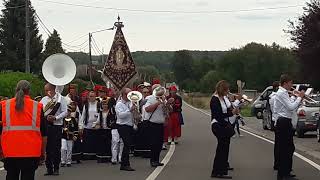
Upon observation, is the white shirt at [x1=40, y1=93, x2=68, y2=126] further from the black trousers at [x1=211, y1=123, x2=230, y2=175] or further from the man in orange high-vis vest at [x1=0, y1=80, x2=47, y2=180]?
the man in orange high-vis vest at [x1=0, y1=80, x2=47, y2=180]

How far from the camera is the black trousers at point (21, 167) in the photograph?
7.98 metres

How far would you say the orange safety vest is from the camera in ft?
26.0

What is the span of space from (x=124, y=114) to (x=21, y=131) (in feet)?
20.1

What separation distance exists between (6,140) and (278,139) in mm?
5796

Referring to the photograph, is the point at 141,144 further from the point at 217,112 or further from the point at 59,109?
the point at 217,112

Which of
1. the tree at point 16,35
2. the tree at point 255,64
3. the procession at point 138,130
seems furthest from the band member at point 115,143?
the tree at point 255,64

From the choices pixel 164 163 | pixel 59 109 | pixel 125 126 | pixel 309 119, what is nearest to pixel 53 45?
pixel 309 119

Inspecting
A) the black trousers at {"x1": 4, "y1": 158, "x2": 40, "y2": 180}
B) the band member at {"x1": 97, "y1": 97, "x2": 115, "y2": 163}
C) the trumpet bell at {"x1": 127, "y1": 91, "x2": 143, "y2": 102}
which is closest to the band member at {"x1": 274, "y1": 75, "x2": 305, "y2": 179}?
the trumpet bell at {"x1": 127, "y1": 91, "x2": 143, "y2": 102}

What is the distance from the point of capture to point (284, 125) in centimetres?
1188

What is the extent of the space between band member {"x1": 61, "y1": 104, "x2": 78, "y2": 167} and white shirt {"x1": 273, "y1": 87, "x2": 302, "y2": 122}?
5.08 meters

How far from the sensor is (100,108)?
15.5m

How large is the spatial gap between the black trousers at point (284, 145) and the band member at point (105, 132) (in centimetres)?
481

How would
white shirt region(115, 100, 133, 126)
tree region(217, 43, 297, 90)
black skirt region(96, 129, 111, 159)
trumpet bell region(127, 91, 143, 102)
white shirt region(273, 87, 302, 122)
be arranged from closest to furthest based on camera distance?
white shirt region(273, 87, 302, 122)
white shirt region(115, 100, 133, 126)
trumpet bell region(127, 91, 143, 102)
black skirt region(96, 129, 111, 159)
tree region(217, 43, 297, 90)

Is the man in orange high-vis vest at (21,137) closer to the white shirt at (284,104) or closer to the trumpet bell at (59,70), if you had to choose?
the white shirt at (284,104)
